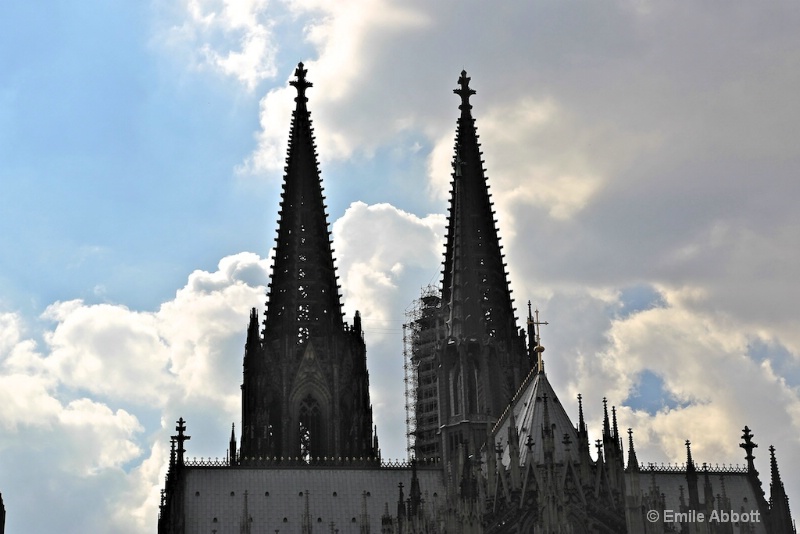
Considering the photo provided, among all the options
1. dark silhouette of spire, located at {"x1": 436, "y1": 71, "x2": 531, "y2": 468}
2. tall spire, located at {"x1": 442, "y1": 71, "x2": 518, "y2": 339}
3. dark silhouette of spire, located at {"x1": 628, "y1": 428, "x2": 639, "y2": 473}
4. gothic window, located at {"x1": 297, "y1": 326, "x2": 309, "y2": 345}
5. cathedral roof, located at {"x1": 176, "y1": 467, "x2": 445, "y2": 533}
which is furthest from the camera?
gothic window, located at {"x1": 297, "y1": 326, "x2": 309, "y2": 345}

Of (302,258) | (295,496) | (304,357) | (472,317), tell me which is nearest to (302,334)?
(304,357)

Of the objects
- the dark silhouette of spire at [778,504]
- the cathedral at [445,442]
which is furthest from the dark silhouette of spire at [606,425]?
the dark silhouette of spire at [778,504]

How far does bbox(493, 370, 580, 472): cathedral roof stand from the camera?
7610cm

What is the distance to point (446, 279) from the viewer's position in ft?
333

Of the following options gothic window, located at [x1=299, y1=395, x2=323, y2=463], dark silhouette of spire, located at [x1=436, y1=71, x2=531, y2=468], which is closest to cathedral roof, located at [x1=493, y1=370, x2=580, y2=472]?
dark silhouette of spire, located at [x1=436, y1=71, x2=531, y2=468]

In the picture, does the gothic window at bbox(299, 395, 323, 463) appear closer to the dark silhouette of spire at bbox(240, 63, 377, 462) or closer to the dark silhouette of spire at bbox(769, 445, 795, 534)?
the dark silhouette of spire at bbox(240, 63, 377, 462)

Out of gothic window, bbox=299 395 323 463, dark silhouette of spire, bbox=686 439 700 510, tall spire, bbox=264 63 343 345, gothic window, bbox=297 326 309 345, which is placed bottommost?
dark silhouette of spire, bbox=686 439 700 510

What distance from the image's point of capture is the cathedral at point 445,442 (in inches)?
2940

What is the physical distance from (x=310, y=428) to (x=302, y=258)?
36.2ft

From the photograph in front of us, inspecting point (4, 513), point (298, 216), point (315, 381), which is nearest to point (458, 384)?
point (315, 381)

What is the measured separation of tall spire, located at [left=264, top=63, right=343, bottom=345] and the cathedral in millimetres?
90

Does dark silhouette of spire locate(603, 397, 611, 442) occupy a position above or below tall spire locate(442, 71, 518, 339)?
Result: below

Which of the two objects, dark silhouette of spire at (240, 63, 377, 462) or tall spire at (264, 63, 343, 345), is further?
tall spire at (264, 63, 343, 345)

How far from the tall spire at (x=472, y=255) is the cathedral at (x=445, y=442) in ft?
0.33
